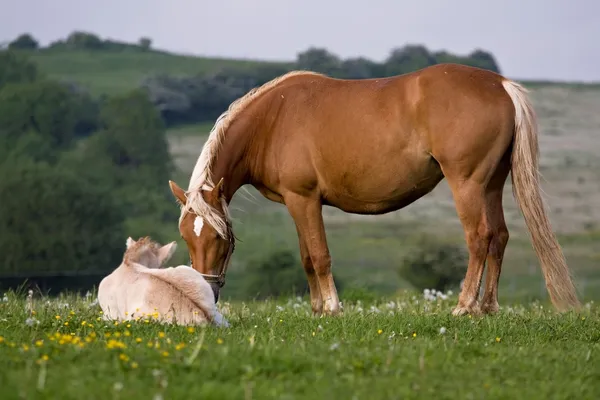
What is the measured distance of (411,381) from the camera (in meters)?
5.71

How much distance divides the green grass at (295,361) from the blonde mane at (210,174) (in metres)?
1.85

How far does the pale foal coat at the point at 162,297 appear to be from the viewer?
835 centimetres

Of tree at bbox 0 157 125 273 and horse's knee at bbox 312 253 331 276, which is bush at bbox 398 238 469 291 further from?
tree at bbox 0 157 125 273

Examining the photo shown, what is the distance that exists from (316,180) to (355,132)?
0.67m

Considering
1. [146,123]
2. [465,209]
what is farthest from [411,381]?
[146,123]

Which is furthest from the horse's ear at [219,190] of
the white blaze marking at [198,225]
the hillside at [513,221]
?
the hillside at [513,221]

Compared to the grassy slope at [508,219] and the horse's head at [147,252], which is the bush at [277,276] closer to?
the grassy slope at [508,219]

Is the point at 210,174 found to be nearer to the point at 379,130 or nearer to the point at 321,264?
the point at 321,264

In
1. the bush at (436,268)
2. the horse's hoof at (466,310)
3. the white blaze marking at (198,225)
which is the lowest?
the bush at (436,268)

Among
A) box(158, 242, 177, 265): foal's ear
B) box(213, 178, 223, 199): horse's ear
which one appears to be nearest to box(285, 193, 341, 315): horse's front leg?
box(213, 178, 223, 199): horse's ear

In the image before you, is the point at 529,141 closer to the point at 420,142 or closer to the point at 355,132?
the point at 420,142

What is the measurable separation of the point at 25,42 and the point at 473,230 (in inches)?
3871

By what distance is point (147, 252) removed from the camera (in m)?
10.1

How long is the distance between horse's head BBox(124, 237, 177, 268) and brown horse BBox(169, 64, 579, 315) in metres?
0.46
